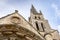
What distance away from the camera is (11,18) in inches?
597

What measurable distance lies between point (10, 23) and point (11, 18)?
36.2 inches

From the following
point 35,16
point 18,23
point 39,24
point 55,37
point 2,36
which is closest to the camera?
point 2,36

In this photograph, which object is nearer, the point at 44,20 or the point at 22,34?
the point at 22,34

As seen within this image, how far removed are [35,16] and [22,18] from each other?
10237mm

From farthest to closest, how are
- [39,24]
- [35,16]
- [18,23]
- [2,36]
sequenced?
[35,16]
[39,24]
[18,23]
[2,36]

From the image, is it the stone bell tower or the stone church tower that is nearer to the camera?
the stone church tower

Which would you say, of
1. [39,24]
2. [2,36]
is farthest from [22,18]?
[39,24]

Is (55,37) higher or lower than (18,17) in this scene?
lower

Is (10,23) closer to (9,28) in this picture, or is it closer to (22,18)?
(9,28)

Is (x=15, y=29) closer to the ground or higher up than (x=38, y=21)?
closer to the ground

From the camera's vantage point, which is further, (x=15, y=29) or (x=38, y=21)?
(x=38, y=21)

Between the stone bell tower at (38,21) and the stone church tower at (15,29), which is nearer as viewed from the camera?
the stone church tower at (15,29)

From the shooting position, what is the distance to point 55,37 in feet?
60.7

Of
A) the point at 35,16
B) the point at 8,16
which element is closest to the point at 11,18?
the point at 8,16
